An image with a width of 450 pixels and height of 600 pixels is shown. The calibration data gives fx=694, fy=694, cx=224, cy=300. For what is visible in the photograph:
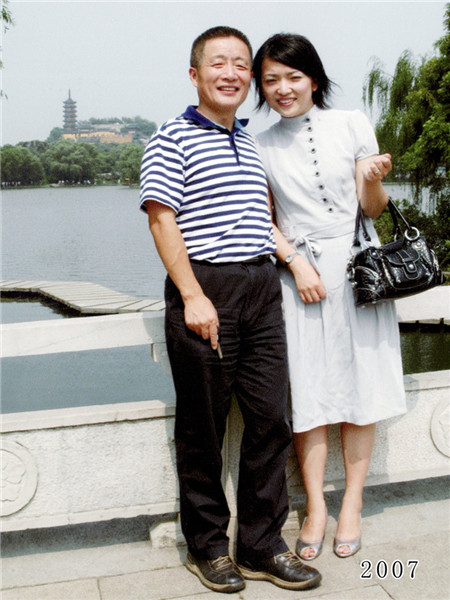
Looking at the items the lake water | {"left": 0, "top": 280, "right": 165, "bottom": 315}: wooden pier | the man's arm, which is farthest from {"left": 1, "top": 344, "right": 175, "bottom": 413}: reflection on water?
the man's arm

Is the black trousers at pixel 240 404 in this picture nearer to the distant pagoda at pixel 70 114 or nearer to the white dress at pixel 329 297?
the white dress at pixel 329 297

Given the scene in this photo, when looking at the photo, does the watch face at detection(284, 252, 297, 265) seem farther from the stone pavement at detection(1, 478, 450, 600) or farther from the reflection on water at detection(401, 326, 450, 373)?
the reflection on water at detection(401, 326, 450, 373)

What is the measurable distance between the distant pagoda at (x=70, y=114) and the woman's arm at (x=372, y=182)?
122m

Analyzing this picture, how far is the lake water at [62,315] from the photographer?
733 centimetres

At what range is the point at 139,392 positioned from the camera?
7.20 meters

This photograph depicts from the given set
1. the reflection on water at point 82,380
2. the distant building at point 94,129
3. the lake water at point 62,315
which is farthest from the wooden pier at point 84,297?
the distant building at point 94,129

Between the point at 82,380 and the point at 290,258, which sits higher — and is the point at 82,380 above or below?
below

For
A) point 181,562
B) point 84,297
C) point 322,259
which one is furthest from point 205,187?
point 84,297

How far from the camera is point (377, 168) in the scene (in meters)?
2.22

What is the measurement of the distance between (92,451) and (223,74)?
134 centimetres

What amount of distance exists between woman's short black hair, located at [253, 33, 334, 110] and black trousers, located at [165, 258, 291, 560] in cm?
67

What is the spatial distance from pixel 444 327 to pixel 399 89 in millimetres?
5666

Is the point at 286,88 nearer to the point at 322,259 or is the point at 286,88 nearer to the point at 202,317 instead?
the point at 322,259

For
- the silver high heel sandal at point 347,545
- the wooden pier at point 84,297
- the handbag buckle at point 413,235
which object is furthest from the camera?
the wooden pier at point 84,297
